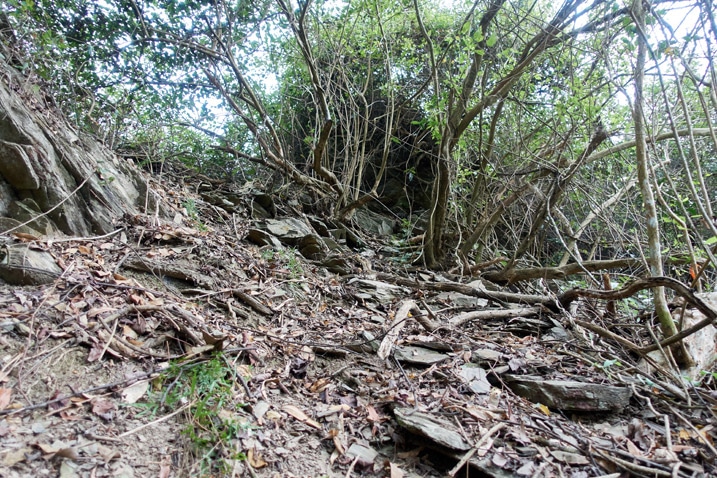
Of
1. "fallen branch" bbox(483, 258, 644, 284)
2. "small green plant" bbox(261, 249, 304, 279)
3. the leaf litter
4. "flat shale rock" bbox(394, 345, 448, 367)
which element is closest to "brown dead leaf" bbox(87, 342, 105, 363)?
the leaf litter

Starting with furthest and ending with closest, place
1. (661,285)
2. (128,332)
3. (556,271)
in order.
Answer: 1. (556,271)
2. (661,285)
3. (128,332)

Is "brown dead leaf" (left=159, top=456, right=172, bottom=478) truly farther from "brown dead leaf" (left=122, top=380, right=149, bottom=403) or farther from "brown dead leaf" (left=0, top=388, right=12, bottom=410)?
"brown dead leaf" (left=0, top=388, right=12, bottom=410)

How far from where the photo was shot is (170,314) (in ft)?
8.19

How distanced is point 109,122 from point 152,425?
15.1 feet

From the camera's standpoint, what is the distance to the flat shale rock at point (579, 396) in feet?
7.43

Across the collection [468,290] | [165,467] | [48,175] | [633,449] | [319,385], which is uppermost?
[48,175]

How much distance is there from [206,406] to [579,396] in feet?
6.55

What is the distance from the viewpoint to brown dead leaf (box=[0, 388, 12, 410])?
63.1 inches

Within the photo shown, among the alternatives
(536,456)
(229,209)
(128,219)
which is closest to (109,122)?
(229,209)

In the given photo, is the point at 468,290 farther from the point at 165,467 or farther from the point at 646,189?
the point at 165,467

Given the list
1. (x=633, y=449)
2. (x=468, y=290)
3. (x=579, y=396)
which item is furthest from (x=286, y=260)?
(x=633, y=449)

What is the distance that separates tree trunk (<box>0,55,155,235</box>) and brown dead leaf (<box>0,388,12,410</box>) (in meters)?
1.37

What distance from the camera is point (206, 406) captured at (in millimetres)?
1932

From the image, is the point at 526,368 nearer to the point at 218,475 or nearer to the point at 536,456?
the point at 536,456
